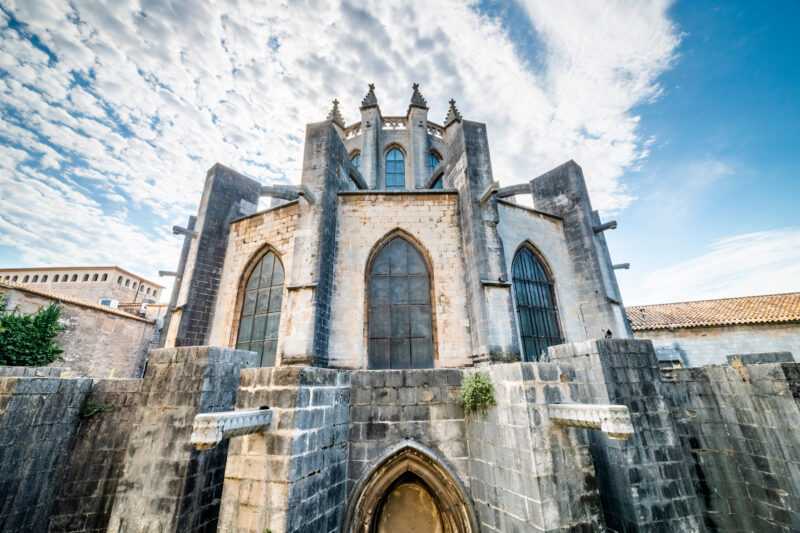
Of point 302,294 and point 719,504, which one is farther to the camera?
point 302,294

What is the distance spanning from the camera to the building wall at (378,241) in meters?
7.32

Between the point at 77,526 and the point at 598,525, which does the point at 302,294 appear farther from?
the point at 598,525

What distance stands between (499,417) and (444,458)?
1.29 m

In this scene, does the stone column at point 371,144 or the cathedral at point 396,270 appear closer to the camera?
the cathedral at point 396,270

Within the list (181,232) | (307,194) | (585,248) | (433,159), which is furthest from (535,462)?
(433,159)

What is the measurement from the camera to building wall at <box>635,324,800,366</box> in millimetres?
11984

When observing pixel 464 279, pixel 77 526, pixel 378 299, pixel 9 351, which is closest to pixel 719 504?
pixel 464 279

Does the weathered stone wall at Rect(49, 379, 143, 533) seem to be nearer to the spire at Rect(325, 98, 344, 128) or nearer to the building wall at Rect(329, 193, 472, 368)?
the building wall at Rect(329, 193, 472, 368)

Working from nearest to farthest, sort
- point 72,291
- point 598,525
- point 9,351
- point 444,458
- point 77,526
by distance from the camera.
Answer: point 598,525
point 77,526
point 444,458
point 9,351
point 72,291

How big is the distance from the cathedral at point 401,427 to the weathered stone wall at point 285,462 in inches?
0.8

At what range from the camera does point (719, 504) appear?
182 inches

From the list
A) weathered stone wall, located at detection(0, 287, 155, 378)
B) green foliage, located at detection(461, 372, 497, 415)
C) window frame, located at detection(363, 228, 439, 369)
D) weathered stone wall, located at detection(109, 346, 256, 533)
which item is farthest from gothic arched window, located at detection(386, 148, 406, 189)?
weathered stone wall, located at detection(0, 287, 155, 378)

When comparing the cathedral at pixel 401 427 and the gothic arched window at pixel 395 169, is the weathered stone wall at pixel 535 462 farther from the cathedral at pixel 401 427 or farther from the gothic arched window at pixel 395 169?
the gothic arched window at pixel 395 169

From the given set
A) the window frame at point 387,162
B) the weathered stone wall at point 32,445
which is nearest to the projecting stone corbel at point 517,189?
the window frame at point 387,162
